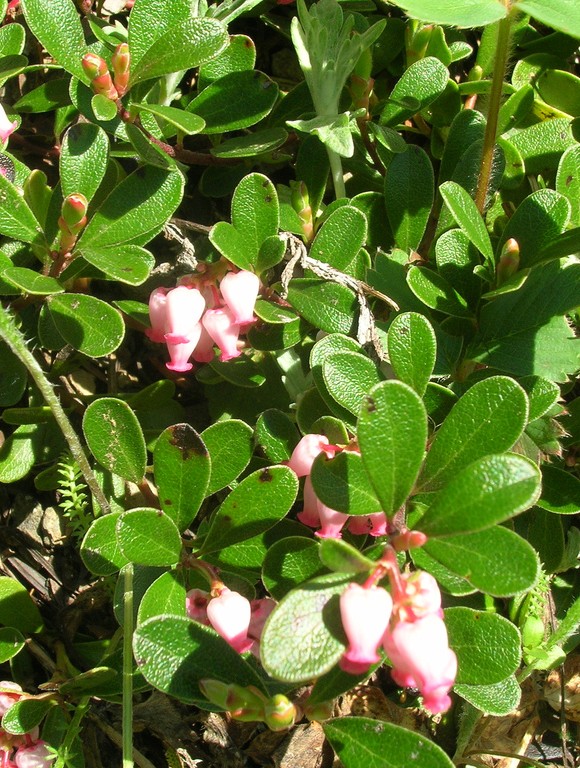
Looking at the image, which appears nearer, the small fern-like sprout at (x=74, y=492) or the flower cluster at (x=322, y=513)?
the flower cluster at (x=322, y=513)

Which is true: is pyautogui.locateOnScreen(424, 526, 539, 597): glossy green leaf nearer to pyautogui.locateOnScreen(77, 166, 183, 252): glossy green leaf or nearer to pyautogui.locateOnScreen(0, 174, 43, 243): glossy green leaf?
pyautogui.locateOnScreen(77, 166, 183, 252): glossy green leaf

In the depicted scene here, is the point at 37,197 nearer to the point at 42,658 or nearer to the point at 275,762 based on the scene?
the point at 42,658

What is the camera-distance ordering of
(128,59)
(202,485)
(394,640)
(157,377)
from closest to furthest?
1. (394,640)
2. (202,485)
3. (128,59)
4. (157,377)

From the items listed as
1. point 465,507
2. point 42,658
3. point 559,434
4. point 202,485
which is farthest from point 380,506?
point 42,658

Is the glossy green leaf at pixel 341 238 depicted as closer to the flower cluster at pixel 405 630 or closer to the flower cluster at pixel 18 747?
the flower cluster at pixel 405 630

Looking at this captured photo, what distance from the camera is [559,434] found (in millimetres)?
1699

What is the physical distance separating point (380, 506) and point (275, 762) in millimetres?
830

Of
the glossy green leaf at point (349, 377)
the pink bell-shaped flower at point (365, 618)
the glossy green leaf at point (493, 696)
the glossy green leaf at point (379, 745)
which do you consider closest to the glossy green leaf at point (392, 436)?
the pink bell-shaped flower at point (365, 618)

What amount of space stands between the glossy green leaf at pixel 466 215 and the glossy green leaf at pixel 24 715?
1.27 metres

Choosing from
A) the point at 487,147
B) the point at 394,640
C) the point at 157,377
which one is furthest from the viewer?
the point at 157,377

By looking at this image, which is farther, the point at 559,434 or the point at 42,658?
the point at 42,658

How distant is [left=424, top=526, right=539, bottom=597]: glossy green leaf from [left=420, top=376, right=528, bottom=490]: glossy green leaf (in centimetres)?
18

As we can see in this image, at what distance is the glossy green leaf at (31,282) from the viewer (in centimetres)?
148

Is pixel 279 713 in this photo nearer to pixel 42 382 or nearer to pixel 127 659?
pixel 127 659
